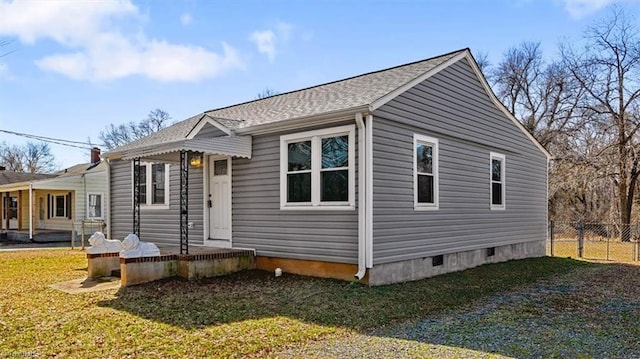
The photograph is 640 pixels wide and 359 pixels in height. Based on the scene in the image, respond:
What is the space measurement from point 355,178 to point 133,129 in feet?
123

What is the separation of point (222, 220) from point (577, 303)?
666 cm

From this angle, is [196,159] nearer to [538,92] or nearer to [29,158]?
[538,92]

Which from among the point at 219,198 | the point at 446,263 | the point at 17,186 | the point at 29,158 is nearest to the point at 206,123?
the point at 219,198

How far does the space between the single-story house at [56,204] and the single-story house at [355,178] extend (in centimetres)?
1112

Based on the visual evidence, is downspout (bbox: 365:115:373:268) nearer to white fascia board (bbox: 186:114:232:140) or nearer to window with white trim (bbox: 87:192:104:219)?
white fascia board (bbox: 186:114:232:140)

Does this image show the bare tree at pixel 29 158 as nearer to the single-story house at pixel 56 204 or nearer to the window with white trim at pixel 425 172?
the single-story house at pixel 56 204

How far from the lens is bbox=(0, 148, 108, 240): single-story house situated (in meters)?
20.9

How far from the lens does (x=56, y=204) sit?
23.7 m

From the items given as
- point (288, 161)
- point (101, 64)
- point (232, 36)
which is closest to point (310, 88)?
point (232, 36)

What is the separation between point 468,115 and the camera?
10.8 meters

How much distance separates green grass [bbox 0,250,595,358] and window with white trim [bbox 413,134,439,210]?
1.51 metres

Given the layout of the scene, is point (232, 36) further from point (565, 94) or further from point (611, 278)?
point (565, 94)

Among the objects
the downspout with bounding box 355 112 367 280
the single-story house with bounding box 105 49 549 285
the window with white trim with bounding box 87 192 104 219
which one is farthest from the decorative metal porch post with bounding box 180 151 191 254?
the window with white trim with bounding box 87 192 104 219

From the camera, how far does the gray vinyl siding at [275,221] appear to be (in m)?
8.11
